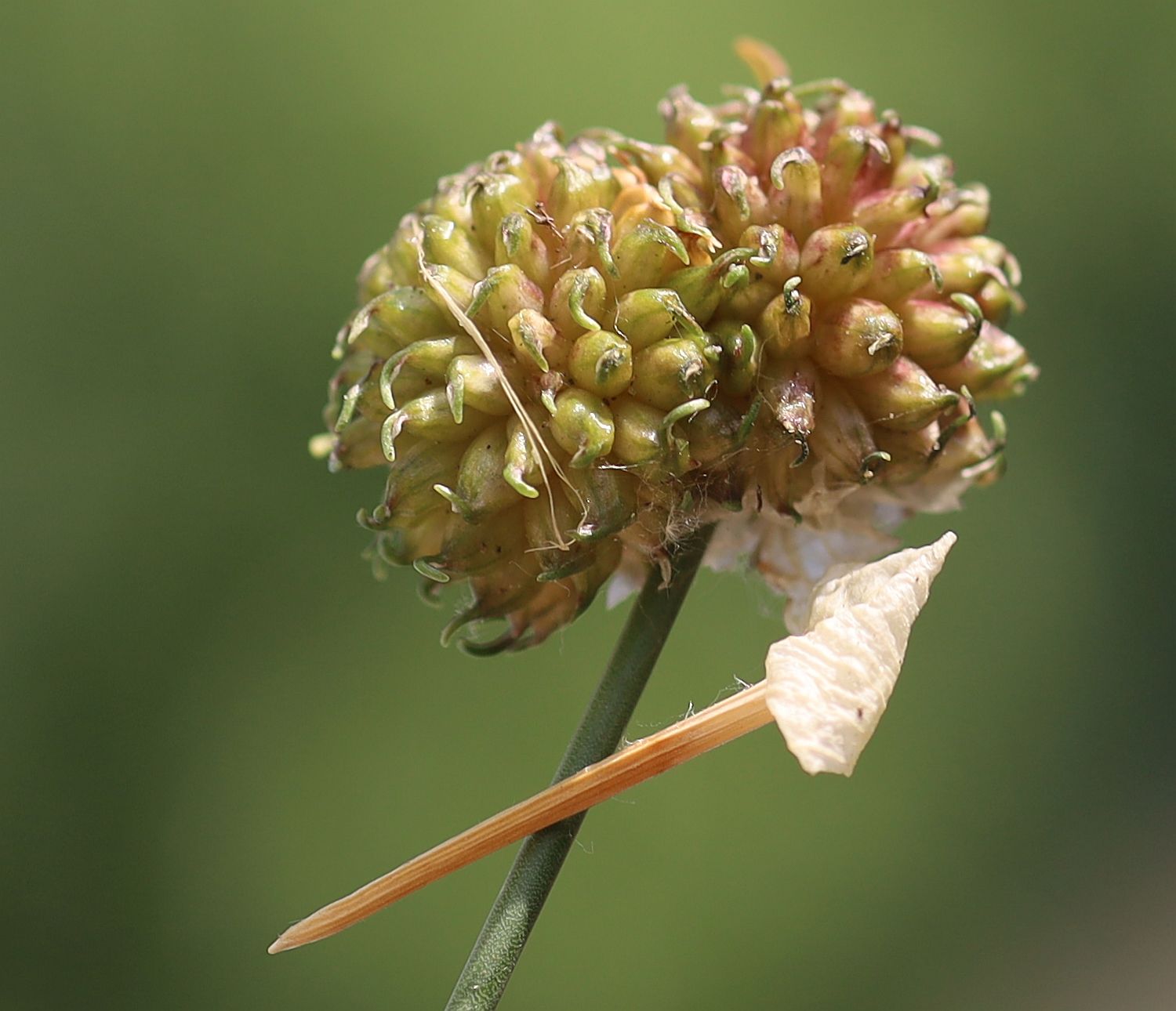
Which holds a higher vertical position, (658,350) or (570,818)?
(658,350)

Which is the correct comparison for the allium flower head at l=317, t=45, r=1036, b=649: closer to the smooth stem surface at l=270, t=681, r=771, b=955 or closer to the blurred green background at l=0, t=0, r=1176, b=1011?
the smooth stem surface at l=270, t=681, r=771, b=955

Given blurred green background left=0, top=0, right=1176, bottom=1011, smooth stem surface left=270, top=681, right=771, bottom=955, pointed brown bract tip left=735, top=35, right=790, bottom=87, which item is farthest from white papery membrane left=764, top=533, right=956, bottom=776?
blurred green background left=0, top=0, right=1176, bottom=1011

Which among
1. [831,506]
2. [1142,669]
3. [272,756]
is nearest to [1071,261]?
[1142,669]

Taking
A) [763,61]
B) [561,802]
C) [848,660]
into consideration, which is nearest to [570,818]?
[561,802]

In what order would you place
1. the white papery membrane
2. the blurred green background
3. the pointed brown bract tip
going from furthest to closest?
the blurred green background, the pointed brown bract tip, the white papery membrane

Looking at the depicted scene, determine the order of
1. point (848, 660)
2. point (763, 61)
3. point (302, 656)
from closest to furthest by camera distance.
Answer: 1. point (848, 660)
2. point (763, 61)
3. point (302, 656)

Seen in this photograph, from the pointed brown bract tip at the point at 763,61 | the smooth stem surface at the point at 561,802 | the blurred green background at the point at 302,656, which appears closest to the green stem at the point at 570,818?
the smooth stem surface at the point at 561,802

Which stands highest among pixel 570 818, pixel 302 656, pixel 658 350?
pixel 658 350

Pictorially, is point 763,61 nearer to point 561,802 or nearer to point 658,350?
point 658,350
